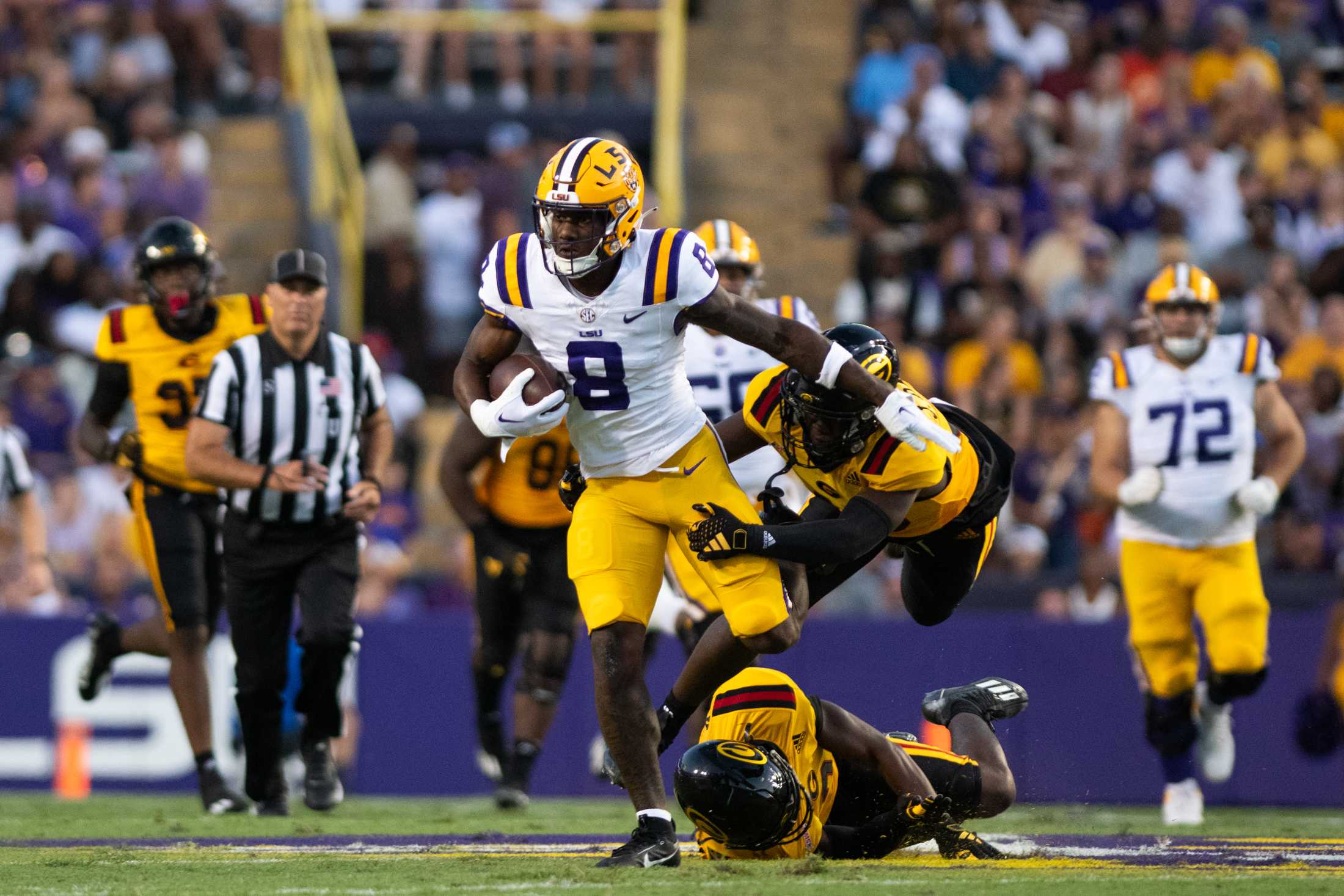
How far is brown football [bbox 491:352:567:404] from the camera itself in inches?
214

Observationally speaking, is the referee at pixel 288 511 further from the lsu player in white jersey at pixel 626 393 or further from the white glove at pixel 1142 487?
the white glove at pixel 1142 487

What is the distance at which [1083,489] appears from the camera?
1119cm

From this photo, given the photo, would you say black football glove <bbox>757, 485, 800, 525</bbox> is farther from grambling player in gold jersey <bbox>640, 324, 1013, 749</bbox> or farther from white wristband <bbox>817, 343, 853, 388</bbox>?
white wristband <bbox>817, 343, 853, 388</bbox>

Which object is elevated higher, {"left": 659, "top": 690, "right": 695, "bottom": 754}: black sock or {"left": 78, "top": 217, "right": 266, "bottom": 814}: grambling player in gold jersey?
{"left": 78, "top": 217, "right": 266, "bottom": 814}: grambling player in gold jersey

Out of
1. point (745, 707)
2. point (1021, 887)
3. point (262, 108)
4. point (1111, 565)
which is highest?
point (262, 108)

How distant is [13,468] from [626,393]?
451 cm

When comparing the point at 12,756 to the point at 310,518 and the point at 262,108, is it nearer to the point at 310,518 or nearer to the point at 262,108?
the point at 310,518

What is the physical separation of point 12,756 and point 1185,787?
5874mm

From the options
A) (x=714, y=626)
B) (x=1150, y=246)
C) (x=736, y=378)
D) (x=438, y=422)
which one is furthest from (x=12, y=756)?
(x=1150, y=246)

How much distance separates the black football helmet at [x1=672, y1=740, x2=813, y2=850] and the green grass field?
0.34ft

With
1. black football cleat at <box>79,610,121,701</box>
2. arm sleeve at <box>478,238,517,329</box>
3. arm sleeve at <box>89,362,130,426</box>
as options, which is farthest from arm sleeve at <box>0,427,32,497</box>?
arm sleeve at <box>478,238,517,329</box>

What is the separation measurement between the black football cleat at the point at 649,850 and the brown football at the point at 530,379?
3.95 feet

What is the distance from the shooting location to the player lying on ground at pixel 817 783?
504cm

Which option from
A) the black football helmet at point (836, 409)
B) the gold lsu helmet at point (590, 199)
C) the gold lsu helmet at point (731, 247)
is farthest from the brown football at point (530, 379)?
the gold lsu helmet at point (731, 247)
